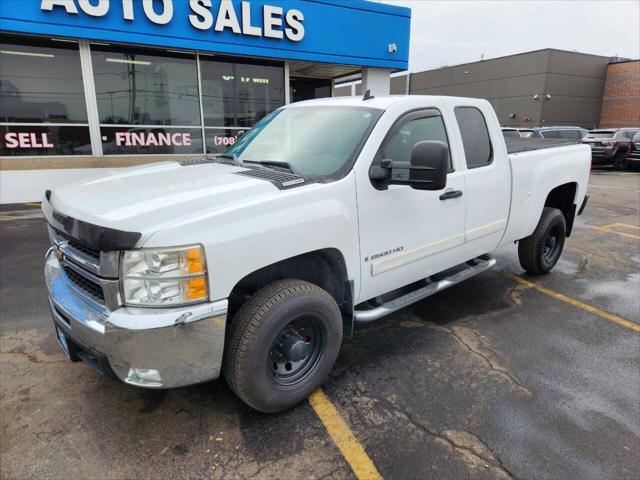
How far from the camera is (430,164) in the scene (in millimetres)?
2703

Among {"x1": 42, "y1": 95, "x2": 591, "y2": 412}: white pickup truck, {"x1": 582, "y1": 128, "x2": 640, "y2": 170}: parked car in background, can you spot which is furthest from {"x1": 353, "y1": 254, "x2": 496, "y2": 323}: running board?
{"x1": 582, "y1": 128, "x2": 640, "y2": 170}: parked car in background

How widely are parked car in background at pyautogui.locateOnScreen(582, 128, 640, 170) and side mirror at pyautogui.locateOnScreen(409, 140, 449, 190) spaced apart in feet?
63.9

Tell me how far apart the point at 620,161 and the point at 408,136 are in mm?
20200

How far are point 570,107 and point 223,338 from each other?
40.5 metres

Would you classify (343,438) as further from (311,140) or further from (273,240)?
(311,140)

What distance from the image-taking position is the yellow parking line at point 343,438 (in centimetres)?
236

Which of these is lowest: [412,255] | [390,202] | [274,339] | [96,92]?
[274,339]

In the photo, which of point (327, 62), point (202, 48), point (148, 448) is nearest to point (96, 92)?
point (202, 48)

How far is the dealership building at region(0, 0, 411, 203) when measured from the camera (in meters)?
9.70

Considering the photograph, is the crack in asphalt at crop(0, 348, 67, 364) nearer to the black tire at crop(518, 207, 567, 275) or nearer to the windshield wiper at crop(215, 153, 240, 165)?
the windshield wiper at crop(215, 153, 240, 165)

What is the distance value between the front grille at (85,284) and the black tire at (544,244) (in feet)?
14.8

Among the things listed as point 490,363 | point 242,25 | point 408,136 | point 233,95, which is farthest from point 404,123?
point 233,95

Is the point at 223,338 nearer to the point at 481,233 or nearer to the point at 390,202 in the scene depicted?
the point at 390,202

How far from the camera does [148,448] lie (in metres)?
2.49
